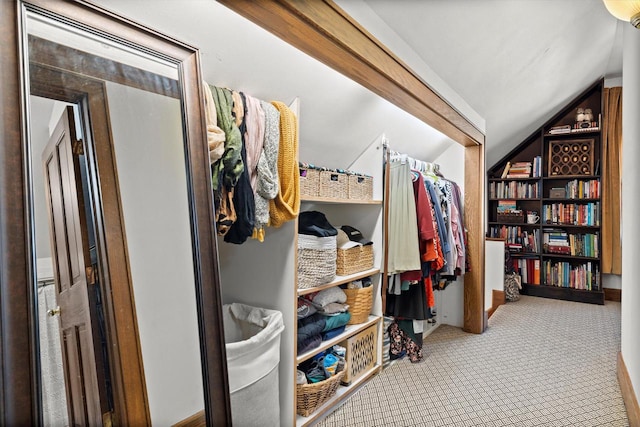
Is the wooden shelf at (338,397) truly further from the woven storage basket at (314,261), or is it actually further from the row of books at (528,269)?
the row of books at (528,269)

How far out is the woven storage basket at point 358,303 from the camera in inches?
88.9

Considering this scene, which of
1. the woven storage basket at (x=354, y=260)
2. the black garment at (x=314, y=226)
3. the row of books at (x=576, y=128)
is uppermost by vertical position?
the row of books at (x=576, y=128)

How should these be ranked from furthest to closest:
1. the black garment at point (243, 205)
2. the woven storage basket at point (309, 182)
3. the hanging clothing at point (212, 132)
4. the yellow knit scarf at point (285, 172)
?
the woven storage basket at point (309, 182)
the yellow knit scarf at point (285, 172)
the black garment at point (243, 205)
the hanging clothing at point (212, 132)

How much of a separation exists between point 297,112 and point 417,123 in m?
1.52

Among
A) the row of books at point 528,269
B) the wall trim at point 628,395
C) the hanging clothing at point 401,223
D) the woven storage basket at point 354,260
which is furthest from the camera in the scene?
the row of books at point 528,269

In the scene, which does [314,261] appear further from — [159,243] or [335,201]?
[159,243]

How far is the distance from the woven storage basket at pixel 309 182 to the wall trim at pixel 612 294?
4448 mm

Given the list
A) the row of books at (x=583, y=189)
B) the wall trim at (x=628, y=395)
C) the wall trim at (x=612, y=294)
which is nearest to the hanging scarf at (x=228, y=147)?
the wall trim at (x=628, y=395)

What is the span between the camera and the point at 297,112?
1.70 m

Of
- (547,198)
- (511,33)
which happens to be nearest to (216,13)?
(511,33)

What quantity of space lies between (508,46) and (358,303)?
1.98m

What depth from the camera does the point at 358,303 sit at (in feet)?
7.43

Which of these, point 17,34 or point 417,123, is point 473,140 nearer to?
point 417,123

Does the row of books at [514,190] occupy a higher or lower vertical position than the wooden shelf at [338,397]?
higher
